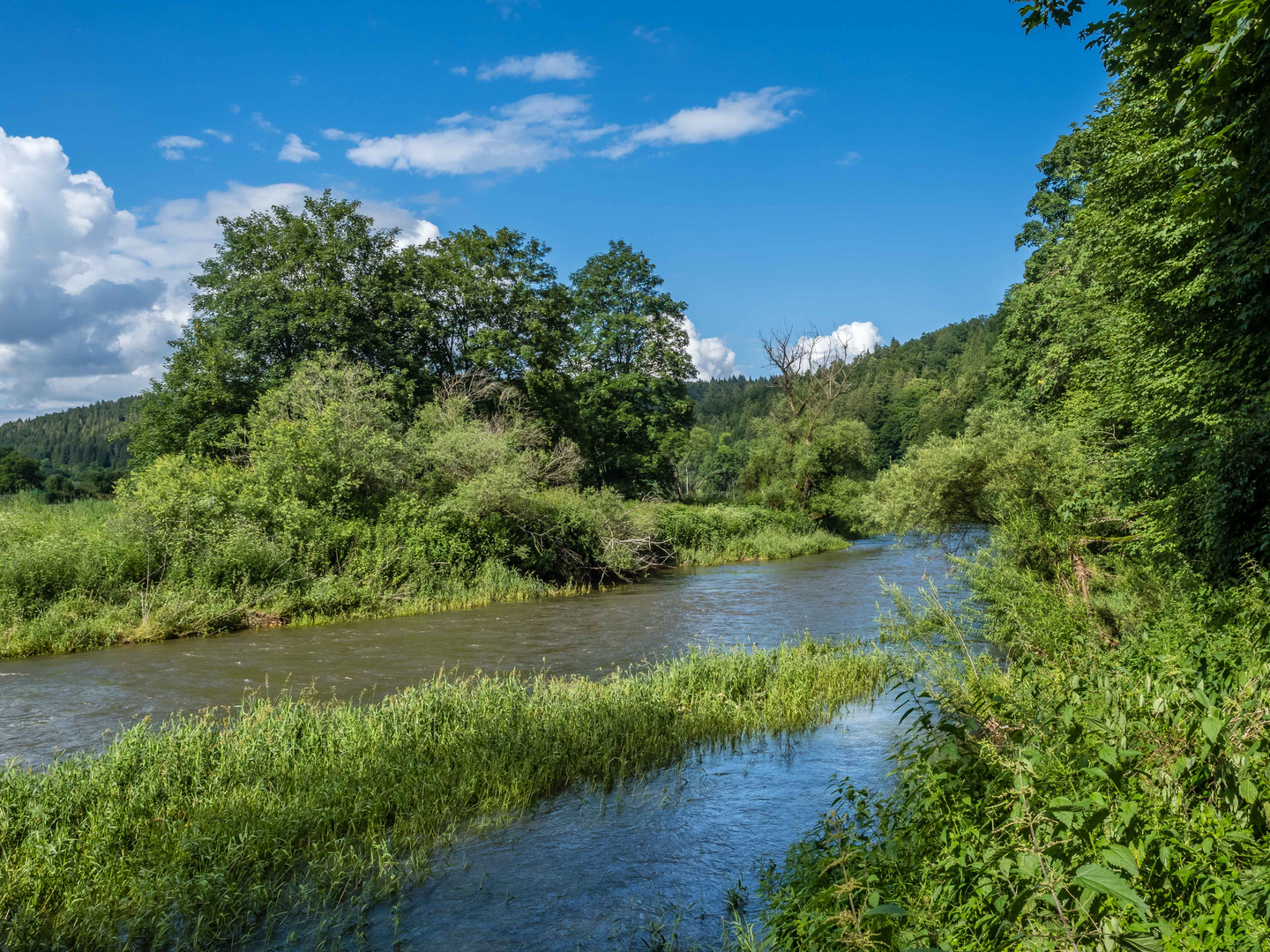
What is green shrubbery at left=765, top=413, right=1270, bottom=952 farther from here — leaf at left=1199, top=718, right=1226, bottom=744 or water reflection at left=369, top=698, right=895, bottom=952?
water reflection at left=369, top=698, right=895, bottom=952

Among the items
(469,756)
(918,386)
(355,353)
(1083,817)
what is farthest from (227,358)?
(918,386)

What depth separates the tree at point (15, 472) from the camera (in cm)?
5312

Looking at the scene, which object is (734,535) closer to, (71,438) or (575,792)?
(575,792)

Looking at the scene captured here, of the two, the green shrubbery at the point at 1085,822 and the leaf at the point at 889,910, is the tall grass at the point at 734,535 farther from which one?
the leaf at the point at 889,910

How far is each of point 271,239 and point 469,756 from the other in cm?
3177

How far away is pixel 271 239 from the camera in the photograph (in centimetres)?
3325

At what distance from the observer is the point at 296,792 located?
23.8ft

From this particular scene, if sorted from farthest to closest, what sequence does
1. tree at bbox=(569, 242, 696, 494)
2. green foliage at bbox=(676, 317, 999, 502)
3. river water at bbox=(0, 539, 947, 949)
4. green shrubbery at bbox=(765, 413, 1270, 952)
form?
green foliage at bbox=(676, 317, 999, 502) → tree at bbox=(569, 242, 696, 494) → river water at bbox=(0, 539, 947, 949) → green shrubbery at bbox=(765, 413, 1270, 952)

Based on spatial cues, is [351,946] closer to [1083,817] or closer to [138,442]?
[1083,817]

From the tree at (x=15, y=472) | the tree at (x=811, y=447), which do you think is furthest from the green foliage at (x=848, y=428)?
the tree at (x=15, y=472)

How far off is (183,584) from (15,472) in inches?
2003

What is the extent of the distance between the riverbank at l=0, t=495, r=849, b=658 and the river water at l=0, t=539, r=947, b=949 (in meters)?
0.76

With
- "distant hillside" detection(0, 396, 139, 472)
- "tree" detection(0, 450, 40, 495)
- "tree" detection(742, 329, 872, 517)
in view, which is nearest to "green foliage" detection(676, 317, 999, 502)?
"tree" detection(742, 329, 872, 517)

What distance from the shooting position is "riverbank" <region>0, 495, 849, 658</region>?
16547 millimetres
